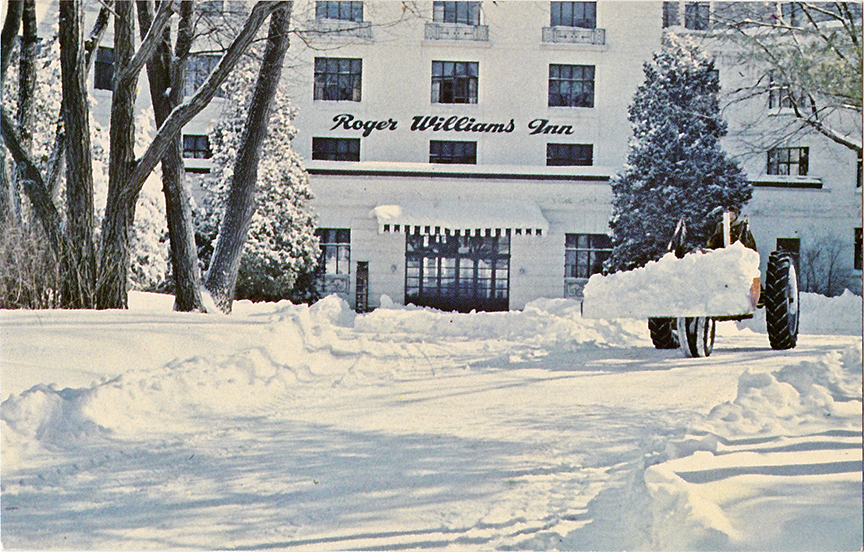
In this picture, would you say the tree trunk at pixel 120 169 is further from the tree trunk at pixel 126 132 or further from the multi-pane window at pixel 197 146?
the multi-pane window at pixel 197 146

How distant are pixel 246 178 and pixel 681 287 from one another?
196 inches

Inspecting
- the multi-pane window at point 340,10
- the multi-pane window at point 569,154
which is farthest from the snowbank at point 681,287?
the multi-pane window at point 340,10

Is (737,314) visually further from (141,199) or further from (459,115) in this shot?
(141,199)

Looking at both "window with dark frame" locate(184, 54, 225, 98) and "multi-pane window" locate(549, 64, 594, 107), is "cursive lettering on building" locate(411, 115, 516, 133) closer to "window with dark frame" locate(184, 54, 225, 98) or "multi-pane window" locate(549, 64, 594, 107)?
"multi-pane window" locate(549, 64, 594, 107)

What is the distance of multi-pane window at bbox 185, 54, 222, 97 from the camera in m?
10.7

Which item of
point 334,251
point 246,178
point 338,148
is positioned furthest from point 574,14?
point 246,178

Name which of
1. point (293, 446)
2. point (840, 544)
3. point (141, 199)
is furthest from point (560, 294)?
point (141, 199)

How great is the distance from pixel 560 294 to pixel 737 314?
4.74 ft

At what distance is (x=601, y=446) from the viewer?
4727mm

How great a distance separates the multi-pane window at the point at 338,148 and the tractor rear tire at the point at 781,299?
3656 millimetres

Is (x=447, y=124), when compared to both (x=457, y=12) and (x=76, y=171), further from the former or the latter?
(x=76, y=171)

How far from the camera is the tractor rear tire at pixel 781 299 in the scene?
744cm

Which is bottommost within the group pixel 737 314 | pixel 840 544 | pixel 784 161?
pixel 840 544

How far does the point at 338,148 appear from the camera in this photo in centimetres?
786
